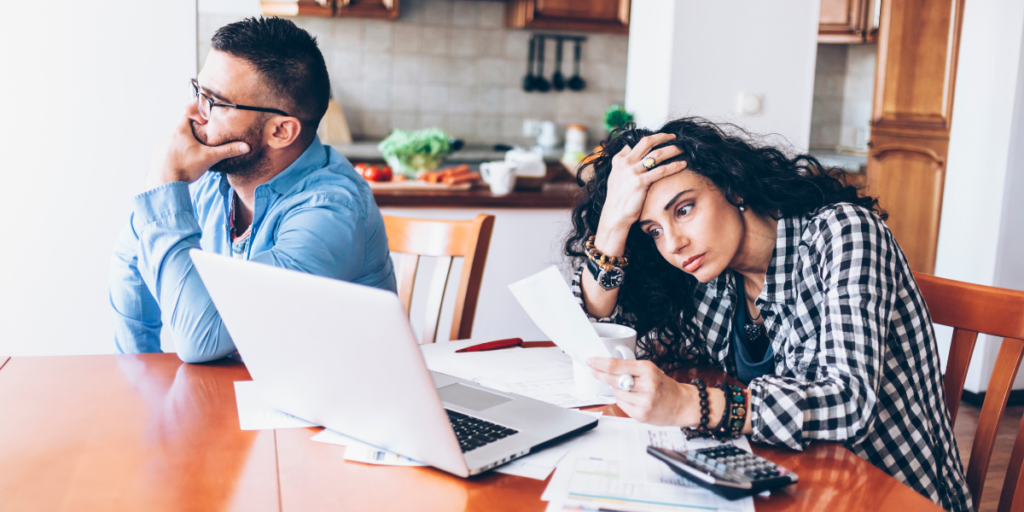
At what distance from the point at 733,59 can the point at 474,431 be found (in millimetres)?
2292

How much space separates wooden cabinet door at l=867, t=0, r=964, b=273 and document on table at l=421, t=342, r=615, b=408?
2.40 m

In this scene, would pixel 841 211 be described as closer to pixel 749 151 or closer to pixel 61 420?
pixel 749 151

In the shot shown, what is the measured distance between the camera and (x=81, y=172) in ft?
6.89

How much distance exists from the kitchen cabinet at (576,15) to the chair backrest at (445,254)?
3.25 metres

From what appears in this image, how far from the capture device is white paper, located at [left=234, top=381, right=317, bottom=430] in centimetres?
91

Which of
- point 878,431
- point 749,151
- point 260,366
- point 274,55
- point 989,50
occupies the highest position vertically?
point 989,50

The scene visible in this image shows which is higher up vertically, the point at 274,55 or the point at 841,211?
the point at 274,55

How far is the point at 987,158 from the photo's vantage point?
2910 mm

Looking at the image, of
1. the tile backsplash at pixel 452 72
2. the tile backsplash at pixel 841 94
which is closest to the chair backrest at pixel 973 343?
the tile backsplash at pixel 452 72

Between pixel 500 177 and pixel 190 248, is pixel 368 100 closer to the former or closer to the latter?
pixel 500 177

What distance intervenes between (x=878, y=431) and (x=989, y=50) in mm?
2437

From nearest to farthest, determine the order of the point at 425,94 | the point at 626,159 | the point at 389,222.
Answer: the point at 626,159, the point at 389,222, the point at 425,94

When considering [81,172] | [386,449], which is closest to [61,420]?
[386,449]

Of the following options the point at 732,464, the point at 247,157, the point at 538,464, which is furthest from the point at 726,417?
the point at 247,157
